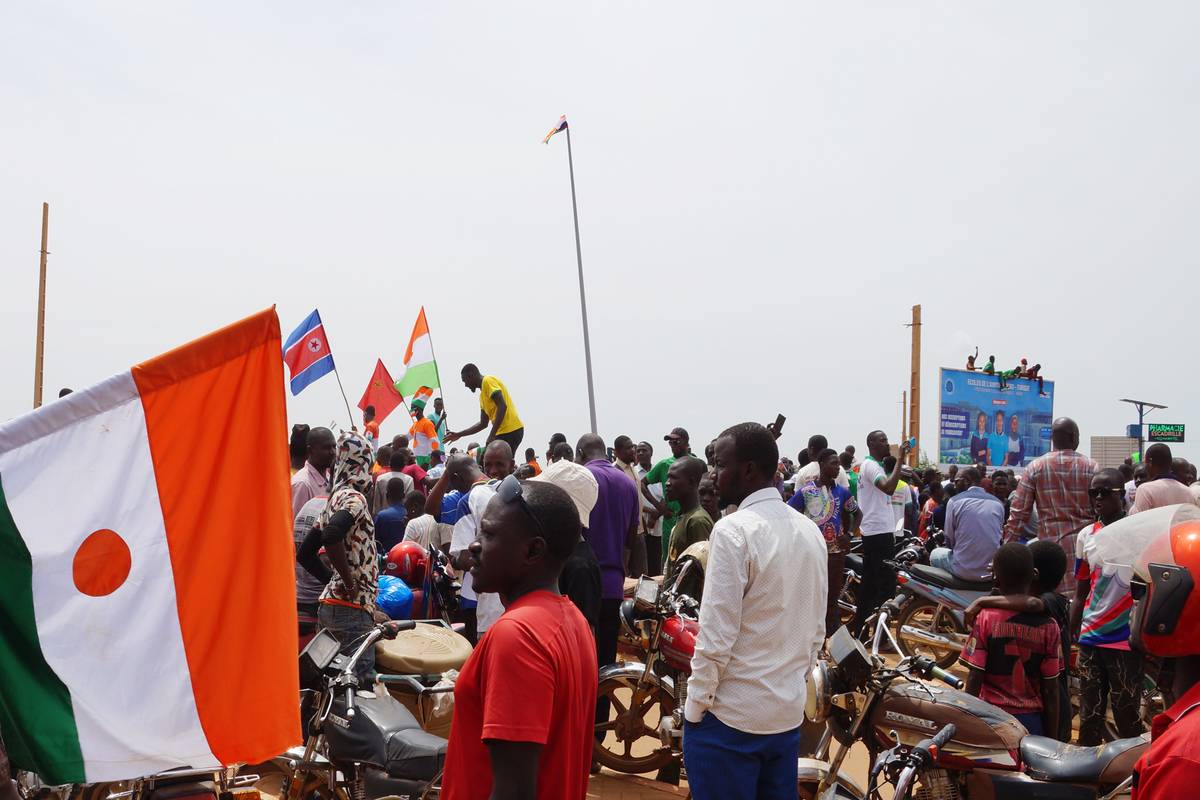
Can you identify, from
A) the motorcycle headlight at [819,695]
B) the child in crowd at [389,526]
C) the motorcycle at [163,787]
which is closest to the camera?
the motorcycle at [163,787]

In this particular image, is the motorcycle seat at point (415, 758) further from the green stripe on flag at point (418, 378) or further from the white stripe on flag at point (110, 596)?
the green stripe on flag at point (418, 378)

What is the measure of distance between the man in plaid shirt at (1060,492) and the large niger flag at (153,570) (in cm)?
644

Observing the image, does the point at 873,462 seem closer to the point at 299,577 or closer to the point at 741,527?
the point at 299,577

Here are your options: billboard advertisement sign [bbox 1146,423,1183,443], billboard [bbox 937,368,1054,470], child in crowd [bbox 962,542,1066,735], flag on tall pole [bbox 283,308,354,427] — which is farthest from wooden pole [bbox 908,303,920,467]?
child in crowd [bbox 962,542,1066,735]

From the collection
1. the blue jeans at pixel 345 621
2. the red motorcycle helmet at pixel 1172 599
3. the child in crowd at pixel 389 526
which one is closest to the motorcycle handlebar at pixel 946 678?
the red motorcycle helmet at pixel 1172 599

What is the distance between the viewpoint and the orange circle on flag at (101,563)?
9.47ft

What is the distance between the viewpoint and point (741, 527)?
394 centimetres

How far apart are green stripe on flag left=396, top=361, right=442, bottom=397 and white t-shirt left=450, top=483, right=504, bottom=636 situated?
7.72 m

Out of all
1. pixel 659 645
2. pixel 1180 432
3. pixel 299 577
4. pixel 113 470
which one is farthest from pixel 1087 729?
pixel 1180 432

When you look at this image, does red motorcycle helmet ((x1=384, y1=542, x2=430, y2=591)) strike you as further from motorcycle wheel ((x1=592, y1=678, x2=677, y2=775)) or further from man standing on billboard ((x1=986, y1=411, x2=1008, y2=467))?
man standing on billboard ((x1=986, y1=411, x2=1008, y2=467))

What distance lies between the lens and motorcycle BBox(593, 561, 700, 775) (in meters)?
6.30

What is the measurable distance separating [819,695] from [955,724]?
2.03 feet

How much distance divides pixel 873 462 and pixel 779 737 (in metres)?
7.38

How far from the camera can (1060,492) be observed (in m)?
7.88
